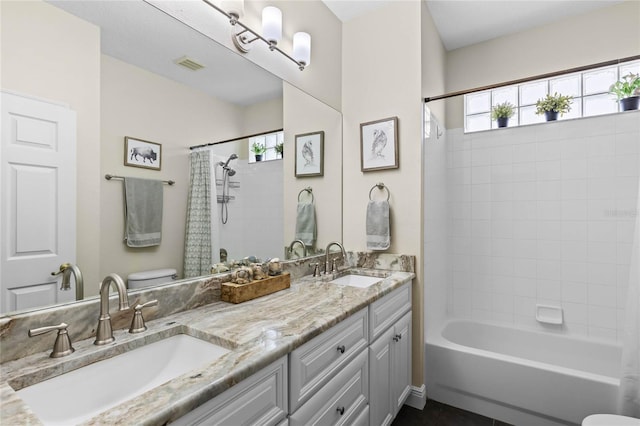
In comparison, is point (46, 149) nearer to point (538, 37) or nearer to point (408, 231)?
point (408, 231)

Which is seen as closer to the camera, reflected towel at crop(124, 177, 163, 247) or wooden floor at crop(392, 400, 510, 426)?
reflected towel at crop(124, 177, 163, 247)

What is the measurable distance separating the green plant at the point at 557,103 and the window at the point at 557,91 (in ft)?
0.23

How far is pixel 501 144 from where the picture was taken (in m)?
2.74

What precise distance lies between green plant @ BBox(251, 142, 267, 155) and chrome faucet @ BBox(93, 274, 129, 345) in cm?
97

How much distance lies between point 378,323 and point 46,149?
1507 mm

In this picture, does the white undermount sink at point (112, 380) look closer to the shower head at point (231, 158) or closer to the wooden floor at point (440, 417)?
the shower head at point (231, 158)

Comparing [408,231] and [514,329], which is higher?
[408,231]

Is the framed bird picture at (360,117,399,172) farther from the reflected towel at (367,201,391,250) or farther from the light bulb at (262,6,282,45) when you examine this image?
the light bulb at (262,6,282,45)

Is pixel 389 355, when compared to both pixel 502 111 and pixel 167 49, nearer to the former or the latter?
pixel 167 49

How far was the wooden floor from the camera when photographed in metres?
1.94

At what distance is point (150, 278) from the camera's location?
3.96 ft

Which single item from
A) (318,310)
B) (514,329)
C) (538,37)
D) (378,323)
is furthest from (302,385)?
(538,37)

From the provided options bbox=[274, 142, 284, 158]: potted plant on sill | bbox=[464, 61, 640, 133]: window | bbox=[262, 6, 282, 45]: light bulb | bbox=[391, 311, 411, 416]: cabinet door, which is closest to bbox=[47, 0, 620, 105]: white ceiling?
bbox=[262, 6, 282, 45]: light bulb

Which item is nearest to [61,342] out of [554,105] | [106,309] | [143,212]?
[106,309]
